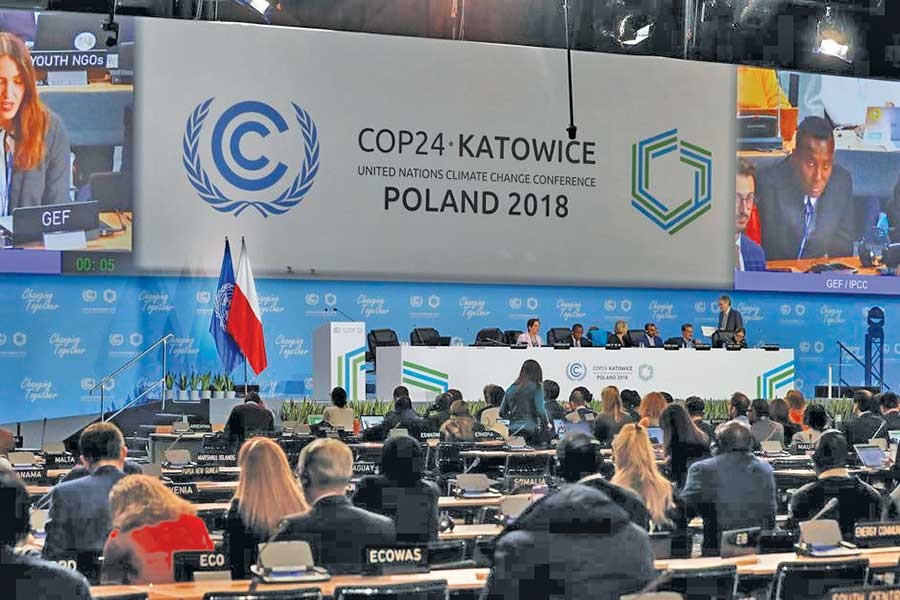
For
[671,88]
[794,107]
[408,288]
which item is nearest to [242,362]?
[408,288]

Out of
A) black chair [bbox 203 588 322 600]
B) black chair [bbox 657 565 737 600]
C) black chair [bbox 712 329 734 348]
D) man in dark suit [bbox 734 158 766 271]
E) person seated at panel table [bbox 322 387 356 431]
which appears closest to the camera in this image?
black chair [bbox 203 588 322 600]

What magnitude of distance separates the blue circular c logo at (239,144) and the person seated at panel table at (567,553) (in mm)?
14866

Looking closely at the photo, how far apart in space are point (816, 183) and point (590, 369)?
270 inches

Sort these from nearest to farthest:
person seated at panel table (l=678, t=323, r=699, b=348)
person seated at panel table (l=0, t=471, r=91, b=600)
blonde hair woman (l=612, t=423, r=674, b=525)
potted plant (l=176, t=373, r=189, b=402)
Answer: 1. person seated at panel table (l=0, t=471, r=91, b=600)
2. blonde hair woman (l=612, t=423, r=674, b=525)
3. potted plant (l=176, t=373, r=189, b=402)
4. person seated at panel table (l=678, t=323, r=699, b=348)

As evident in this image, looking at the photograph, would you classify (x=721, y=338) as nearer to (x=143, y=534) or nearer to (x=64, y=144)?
(x=64, y=144)

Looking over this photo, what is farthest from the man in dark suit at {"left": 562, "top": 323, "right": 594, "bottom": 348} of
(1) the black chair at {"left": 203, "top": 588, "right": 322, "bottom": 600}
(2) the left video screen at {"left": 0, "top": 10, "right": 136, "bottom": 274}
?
(1) the black chair at {"left": 203, "top": 588, "right": 322, "bottom": 600}

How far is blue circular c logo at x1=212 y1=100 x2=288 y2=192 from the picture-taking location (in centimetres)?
1844

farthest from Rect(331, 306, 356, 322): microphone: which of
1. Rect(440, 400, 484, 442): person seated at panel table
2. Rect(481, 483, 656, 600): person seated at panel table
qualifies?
Rect(481, 483, 656, 600): person seated at panel table

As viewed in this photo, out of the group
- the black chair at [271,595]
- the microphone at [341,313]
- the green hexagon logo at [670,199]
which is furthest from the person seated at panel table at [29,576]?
the green hexagon logo at [670,199]

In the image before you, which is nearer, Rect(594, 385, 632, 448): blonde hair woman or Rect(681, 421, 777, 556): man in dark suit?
Rect(681, 421, 777, 556): man in dark suit

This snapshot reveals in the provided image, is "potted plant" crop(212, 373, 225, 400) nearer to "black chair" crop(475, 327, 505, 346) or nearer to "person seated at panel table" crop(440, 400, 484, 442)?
"black chair" crop(475, 327, 505, 346)

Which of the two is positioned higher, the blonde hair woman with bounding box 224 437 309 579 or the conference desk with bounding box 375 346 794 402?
the conference desk with bounding box 375 346 794 402

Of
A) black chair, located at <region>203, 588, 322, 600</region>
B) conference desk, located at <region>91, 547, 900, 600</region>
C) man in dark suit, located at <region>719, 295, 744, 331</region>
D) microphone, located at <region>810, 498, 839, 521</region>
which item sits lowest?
conference desk, located at <region>91, 547, 900, 600</region>

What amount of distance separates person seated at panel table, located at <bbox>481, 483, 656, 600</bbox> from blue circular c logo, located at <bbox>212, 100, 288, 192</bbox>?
1487cm
